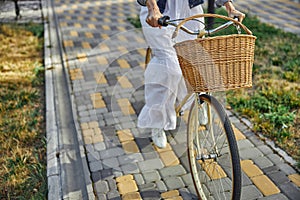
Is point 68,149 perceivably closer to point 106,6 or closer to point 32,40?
point 32,40

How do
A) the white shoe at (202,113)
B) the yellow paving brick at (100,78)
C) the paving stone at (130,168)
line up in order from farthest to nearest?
1. the yellow paving brick at (100,78)
2. the paving stone at (130,168)
3. the white shoe at (202,113)

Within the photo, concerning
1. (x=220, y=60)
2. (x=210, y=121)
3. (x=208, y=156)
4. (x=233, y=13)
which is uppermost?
(x=233, y=13)

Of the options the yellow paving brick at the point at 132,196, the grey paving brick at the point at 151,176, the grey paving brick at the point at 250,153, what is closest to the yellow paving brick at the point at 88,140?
the grey paving brick at the point at 151,176

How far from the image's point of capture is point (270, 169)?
2928mm

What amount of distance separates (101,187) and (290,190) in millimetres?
1424

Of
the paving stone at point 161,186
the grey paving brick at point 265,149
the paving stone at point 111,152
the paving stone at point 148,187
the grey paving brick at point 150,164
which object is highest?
the grey paving brick at point 265,149

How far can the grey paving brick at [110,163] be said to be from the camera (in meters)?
3.10

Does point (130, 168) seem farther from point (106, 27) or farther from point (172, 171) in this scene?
point (106, 27)

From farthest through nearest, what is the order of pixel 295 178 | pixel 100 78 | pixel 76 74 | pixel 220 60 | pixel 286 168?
pixel 76 74
pixel 100 78
pixel 286 168
pixel 295 178
pixel 220 60

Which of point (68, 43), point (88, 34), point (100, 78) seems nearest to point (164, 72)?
point (100, 78)

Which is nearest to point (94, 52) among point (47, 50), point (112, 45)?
point (112, 45)

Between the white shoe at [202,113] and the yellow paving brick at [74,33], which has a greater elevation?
the white shoe at [202,113]

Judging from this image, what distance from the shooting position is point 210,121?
2584 millimetres

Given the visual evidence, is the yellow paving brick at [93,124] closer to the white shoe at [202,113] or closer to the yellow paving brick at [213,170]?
the white shoe at [202,113]
